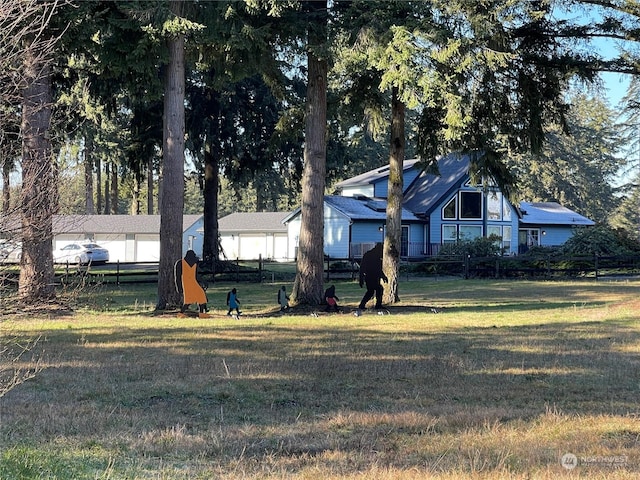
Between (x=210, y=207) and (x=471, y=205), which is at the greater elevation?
(x=471, y=205)

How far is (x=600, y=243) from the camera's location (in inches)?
1642

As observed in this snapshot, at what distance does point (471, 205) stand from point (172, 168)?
123 feet

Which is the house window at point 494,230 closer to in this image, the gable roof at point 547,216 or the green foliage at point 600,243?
the gable roof at point 547,216

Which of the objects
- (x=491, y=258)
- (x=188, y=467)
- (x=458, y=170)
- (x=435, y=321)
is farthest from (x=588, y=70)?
(x=458, y=170)

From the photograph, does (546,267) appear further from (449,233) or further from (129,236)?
(129,236)

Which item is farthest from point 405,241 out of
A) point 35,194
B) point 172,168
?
point 35,194

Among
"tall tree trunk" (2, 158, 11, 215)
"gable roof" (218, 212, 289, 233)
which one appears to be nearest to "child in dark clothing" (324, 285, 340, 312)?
"tall tree trunk" (2, 158, 11, 215)

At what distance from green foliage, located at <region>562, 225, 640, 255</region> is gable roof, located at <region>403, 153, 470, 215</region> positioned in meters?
9.94

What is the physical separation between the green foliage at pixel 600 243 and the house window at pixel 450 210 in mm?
9985

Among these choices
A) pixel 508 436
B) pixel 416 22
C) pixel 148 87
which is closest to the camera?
pixel 508 436

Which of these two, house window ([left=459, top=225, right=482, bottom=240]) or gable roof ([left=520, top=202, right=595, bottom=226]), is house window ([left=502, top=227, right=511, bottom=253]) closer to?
gable roof ([left=520, top=202, right=595, bottom=226])

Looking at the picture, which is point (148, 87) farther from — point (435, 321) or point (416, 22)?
point (435, 321)

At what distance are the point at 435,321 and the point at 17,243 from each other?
37.7ft

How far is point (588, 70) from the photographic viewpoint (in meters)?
18.7
